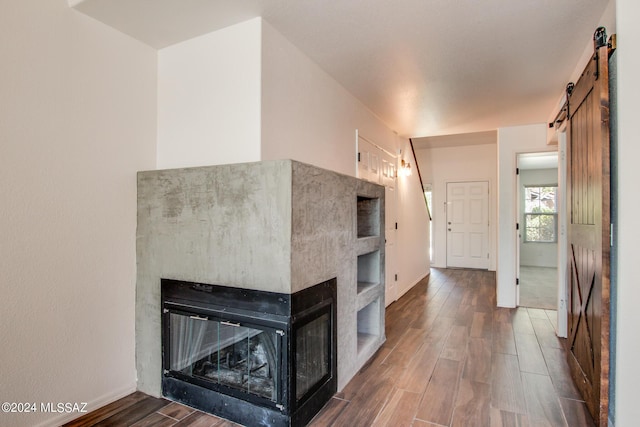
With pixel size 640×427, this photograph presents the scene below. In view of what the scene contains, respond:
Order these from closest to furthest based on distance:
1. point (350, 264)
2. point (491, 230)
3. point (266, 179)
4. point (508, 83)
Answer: point (266, 179) → point (350, 264) → point (508, 83) → point (491, 230)

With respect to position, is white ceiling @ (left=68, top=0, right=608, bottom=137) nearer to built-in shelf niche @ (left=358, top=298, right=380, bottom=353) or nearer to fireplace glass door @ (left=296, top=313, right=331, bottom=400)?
fireplace glass door @ (left=296, top=313, right=331, bottom=400)

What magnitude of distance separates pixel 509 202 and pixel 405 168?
61.1 inches

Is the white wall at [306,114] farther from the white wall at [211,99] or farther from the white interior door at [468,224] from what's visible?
the white interior door at [468,224]

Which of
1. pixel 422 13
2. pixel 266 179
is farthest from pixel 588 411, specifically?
pixel 422 13

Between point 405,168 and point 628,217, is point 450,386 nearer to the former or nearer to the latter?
point 628,217

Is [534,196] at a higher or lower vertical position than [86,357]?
higher

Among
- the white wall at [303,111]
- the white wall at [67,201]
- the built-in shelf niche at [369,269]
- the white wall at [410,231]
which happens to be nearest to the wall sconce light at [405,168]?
the white wall at [410,231]

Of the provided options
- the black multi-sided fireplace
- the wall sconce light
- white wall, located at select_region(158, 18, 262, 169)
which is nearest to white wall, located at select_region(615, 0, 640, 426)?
the black multi-sided fireplace

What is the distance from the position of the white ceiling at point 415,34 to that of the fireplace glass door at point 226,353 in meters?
1.86

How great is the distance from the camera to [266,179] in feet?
5.99

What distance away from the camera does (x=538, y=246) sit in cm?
831

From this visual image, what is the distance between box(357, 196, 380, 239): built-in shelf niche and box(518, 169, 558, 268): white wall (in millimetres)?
6642

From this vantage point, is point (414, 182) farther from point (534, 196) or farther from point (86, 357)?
point (86, 357)

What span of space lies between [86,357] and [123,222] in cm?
84
